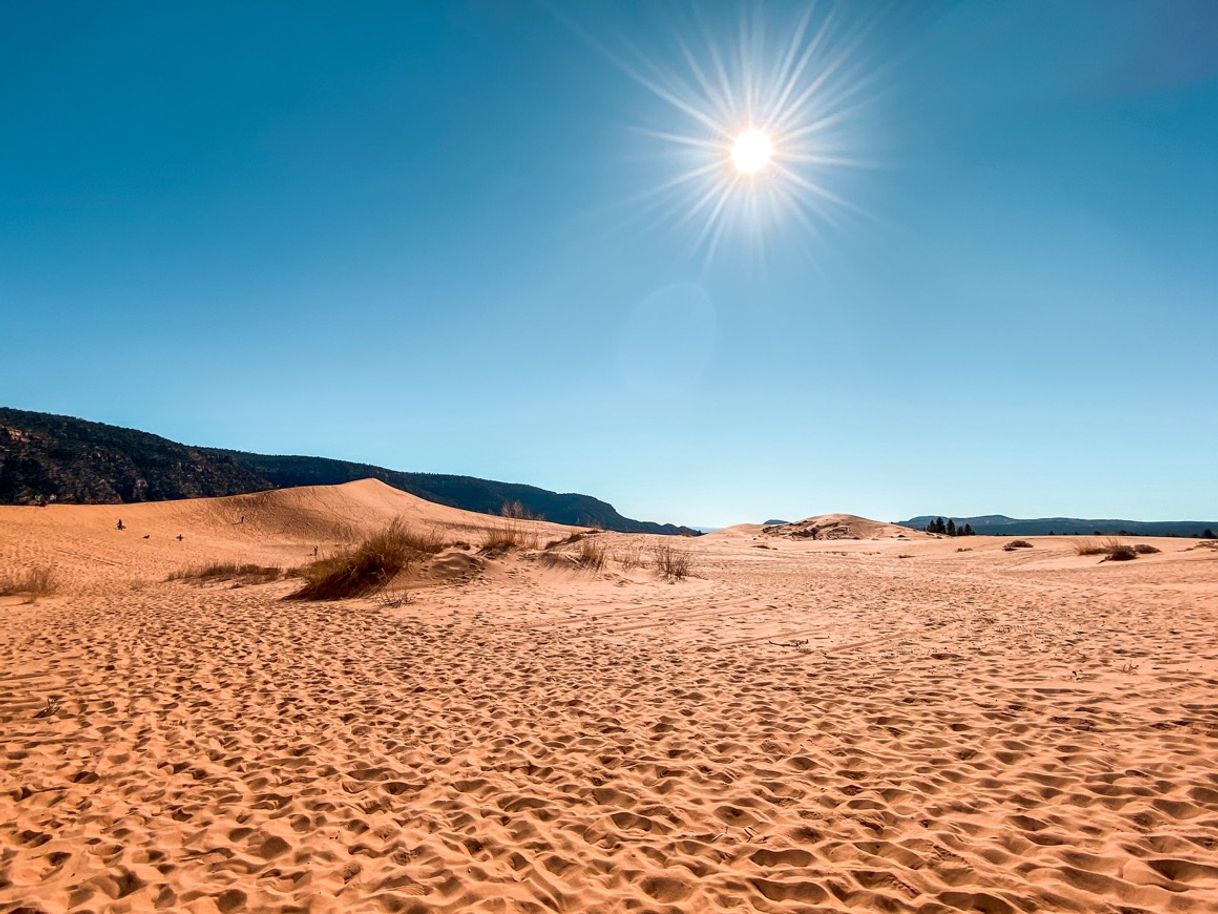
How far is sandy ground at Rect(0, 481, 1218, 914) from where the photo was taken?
3434 millimetres

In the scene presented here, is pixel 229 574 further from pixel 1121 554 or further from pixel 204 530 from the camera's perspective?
pixel 1121 554

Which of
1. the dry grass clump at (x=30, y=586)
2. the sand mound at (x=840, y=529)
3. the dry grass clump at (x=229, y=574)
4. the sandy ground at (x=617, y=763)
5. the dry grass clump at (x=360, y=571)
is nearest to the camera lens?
the sandy ground at (x=617, y=763)

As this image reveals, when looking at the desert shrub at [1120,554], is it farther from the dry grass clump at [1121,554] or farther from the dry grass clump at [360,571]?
the dry grass clump at [360,571]

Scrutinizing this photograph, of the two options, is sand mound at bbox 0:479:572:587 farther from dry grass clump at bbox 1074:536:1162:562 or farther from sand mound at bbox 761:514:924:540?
dry grass clump at bbox 1074:536:1162:562

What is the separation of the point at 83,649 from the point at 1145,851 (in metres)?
13.6

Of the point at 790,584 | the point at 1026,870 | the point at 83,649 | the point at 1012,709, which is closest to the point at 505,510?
the point at 790,584

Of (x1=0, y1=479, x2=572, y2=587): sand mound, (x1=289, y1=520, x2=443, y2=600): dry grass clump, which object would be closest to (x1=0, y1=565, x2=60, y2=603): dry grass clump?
(x1=0, y1=479, x2=572, y2=587): sand mound

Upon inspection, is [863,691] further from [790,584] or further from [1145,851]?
[790,584]

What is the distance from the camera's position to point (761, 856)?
12.1 feet

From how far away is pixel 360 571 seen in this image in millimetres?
15789

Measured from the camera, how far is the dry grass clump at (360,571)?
15320mm

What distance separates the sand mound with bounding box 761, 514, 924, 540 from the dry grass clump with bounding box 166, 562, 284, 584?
39323 millimetres

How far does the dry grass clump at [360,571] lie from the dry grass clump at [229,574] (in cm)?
547

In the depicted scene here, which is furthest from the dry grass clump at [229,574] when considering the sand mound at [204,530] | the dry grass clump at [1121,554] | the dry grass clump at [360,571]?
the dry grass clump at [1121,554]
